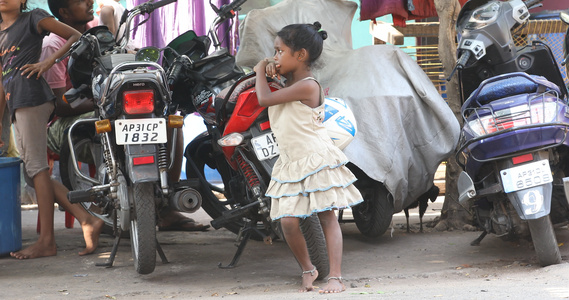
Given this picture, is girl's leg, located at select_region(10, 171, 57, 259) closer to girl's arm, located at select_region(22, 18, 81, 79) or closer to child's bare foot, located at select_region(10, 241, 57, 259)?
child's bare foot, located at select_region(10, 241, 57, 259)

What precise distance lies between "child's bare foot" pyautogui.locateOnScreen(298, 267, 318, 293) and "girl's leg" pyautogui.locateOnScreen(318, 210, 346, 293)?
0.10 metres

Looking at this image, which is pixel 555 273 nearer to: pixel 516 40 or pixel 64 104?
pixel 516 40

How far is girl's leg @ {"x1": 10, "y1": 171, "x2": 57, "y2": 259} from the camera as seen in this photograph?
212 inches

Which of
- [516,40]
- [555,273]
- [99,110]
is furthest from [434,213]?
[99,110]

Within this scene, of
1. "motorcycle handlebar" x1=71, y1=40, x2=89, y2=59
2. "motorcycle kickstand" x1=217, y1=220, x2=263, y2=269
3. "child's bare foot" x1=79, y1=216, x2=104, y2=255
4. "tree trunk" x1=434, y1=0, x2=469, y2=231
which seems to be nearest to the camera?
"motorcycle kickstand" x1=217, y1=220, x2=263, y2=269

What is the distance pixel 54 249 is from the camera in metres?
5.46

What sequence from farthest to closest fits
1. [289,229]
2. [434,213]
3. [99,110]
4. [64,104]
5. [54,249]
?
[434,213] → [64,104] → [54,249] → [99,110] → [289,229]

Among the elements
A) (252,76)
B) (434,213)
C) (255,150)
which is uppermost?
(252,76)

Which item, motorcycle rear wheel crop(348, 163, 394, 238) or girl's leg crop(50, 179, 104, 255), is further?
girl's leg crop(50, 179, 104, 255)

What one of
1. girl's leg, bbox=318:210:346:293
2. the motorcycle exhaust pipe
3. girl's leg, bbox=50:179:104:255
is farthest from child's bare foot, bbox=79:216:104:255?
girl's leg, bbox=318:210:346:293

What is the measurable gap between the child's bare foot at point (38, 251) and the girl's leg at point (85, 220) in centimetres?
22

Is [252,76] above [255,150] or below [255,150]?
above

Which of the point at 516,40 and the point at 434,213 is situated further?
the point at 434,213

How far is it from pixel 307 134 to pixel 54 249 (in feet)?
7.81
